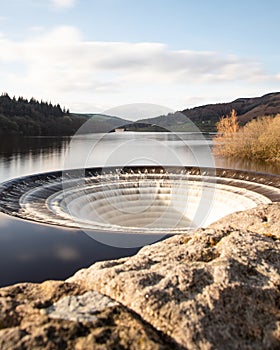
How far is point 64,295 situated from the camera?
1.90 metres

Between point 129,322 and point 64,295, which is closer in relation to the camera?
point 129,322

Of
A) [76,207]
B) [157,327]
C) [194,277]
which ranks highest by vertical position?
[194,277]

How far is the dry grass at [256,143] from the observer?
2912 centimetres

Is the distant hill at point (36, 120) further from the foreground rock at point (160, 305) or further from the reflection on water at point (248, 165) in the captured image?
the foreground rock at point (160, 305)

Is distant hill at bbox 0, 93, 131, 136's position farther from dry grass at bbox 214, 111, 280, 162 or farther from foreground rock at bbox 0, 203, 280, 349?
foreground rock at bbox 0, 203, 280, 349

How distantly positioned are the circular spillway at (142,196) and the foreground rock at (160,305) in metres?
8.67

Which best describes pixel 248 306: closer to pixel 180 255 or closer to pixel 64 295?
pixel 180 255

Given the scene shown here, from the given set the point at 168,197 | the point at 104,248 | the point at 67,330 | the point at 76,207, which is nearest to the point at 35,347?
the point at 67,330

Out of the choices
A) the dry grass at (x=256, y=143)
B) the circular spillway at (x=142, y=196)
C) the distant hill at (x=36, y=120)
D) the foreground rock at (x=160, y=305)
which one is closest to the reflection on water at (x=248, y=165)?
the dry grass at (x=256, y=143)

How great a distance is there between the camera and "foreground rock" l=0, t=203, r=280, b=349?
1.54 meters

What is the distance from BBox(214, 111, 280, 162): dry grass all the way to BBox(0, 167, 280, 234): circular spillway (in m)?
13.7

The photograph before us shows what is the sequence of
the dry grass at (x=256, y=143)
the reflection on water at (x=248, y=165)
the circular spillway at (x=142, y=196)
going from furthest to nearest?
the dry grass at (x=256, y=143), the reflection on water at (x=248, y=165), the circular spillway at (x=142, y=196)

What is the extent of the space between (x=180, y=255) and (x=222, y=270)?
1.21 ft

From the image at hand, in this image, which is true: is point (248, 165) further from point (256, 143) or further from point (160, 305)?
point (160, 305)
